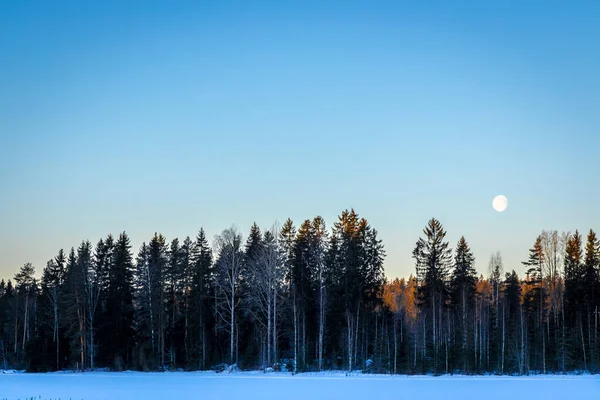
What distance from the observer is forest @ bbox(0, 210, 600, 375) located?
55625mm

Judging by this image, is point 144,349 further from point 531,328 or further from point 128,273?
point 531,328

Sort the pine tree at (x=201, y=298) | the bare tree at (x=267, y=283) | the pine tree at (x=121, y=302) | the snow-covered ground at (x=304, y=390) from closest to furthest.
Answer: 1. the snow-covered ground at (x=304, y=390)
2. the bare tree at (x=267, y=283)
3. the pine tree at (x=201, y=298)
4. the pine tree at (x=121, y=302)

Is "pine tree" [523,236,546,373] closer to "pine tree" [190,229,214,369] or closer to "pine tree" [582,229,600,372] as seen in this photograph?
"pine tree" [582,229,600,372]

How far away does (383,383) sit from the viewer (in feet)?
129

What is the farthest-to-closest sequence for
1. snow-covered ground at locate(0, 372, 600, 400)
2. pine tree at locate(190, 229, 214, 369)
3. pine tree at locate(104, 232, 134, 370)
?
pine tree at locate(104, 232, 134, 370), pine tree at locate(190, 229, 214, 369), snow-covered ground at locate(0, 372, 600, 400)

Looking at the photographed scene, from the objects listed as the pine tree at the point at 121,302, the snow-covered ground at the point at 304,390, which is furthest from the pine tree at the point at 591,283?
the pine tree at the point at 121,302

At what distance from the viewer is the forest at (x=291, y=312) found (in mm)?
55625

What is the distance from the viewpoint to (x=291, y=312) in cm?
5847

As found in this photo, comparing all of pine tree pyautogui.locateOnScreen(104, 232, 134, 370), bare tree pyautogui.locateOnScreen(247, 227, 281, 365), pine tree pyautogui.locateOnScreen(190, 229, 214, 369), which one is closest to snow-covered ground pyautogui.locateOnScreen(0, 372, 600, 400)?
bare tree pyautogui.locateOnScreen(247, 227, 281, 365)

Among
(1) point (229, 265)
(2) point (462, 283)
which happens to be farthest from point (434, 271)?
(1) point (229, 265)

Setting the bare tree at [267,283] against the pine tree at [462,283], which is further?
the pine tree at [462,283]

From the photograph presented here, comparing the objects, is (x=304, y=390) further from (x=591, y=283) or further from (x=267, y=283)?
(x=591, y=283)

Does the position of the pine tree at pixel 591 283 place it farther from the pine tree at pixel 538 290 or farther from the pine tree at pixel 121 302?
the pine tree at pixel 121 302

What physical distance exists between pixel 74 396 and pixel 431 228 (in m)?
40.5
